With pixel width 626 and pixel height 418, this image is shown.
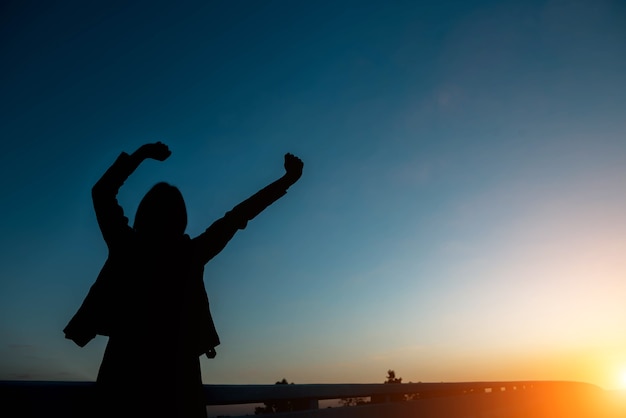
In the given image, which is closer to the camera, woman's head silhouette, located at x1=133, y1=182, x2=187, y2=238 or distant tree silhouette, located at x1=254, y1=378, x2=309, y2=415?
woman's head silhouette, located at x1=133, y1=182, x2=187, y2=238

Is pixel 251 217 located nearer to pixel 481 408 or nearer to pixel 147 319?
pixel 147 319

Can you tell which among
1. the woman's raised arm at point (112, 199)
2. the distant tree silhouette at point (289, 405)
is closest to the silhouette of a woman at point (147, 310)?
the woman's raised arm at point (112, 199)

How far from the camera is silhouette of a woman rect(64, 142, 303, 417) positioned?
2.00 metres

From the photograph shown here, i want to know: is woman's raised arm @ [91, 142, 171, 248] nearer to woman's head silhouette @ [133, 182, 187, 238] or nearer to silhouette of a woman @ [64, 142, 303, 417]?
silhouette of a woman @ [64, 142, 303, 417]

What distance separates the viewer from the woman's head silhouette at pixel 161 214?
2340 millimetres

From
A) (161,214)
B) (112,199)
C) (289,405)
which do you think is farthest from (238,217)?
(289,405)

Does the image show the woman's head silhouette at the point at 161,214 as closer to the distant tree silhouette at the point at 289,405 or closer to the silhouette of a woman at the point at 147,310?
the silhouette of a woman at the point at 147,310

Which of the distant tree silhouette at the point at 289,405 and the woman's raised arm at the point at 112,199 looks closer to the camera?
the woman's raised arm at the point at 112,199

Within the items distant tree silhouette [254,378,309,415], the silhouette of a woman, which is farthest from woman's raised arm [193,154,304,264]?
distant tree silhouette [254,378,309,415]

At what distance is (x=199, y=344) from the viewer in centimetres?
232

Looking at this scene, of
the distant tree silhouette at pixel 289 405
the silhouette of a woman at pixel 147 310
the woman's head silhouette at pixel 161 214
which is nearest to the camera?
the silhouette of a woman at pixel 147 310

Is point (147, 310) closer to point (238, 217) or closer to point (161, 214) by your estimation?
point (161, 214)

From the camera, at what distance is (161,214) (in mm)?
2350

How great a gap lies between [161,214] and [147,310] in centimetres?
54
